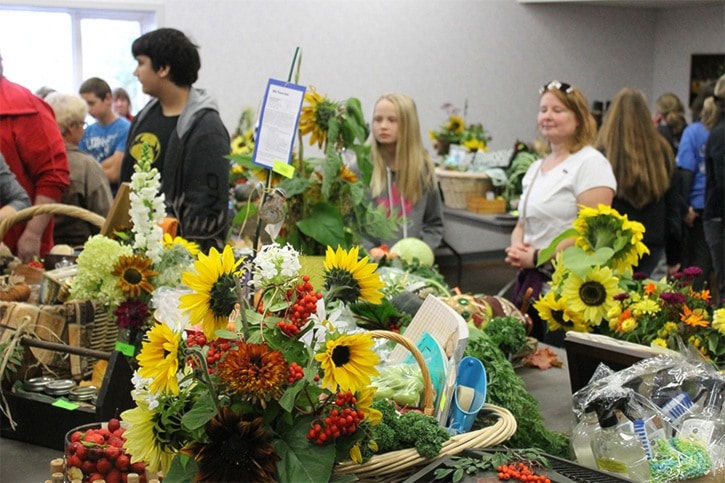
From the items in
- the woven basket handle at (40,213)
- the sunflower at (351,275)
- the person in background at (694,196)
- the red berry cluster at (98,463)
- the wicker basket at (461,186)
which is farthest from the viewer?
the wicker basket at (461,186)

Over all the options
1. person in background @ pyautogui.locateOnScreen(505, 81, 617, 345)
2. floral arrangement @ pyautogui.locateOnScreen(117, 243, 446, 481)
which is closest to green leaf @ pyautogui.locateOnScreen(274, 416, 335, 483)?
floral arrangement @ pyautogui.locateOnScreen(117, 243, 446, 481)

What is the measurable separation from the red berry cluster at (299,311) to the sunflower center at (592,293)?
1.14m

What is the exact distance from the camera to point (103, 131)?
541 cm

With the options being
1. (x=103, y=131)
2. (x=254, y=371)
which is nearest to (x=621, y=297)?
(x=254, y=371)

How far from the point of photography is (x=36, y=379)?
1949mm

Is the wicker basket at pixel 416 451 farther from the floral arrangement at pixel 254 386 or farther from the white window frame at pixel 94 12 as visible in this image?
the white window frame at pixel 94 12

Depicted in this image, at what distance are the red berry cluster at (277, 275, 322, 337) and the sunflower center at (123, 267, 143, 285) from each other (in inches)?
30.3

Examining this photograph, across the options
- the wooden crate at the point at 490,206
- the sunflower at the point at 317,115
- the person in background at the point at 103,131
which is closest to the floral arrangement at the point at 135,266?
the sunflower at the point at 317,115

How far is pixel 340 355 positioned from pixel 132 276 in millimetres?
848

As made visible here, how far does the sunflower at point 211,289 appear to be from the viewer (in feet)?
3.87

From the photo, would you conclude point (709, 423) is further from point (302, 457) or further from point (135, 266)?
point (135, 266)

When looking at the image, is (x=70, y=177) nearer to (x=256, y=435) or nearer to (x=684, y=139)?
(x=256, y=435)

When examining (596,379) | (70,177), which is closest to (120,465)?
(596,379)

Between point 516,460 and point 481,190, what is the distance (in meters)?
4.50
